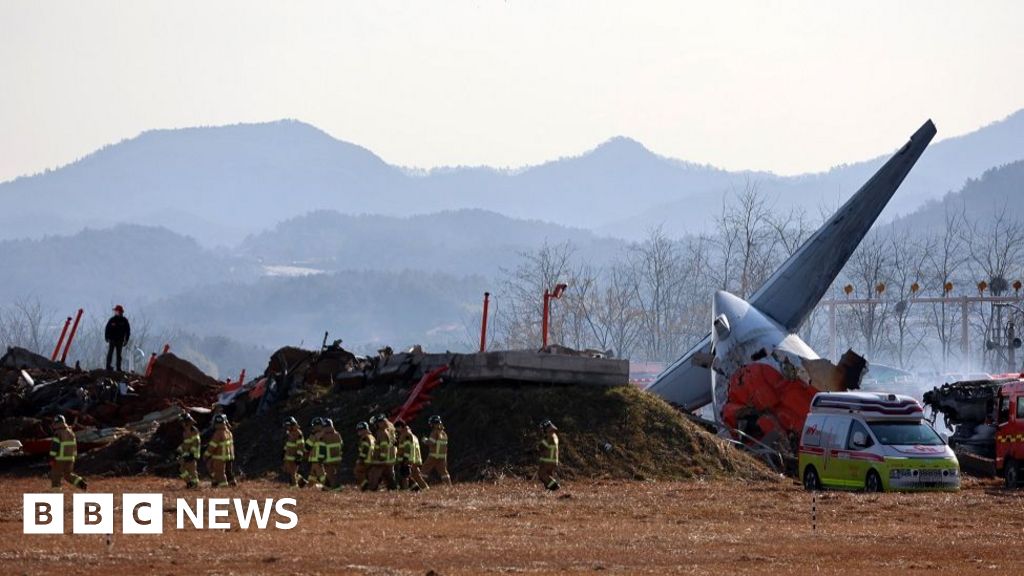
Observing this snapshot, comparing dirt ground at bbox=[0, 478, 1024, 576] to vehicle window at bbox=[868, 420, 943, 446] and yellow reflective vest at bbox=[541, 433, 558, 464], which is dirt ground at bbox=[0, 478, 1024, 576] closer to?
yellow reflective vest at bbox=[541, 433, 558, 464]

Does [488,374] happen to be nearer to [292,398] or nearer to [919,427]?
[292,398]

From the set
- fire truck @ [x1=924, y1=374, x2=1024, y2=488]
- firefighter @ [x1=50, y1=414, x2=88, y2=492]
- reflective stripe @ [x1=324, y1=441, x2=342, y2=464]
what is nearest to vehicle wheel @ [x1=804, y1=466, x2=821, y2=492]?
fire truck @ [x1=924, y1=374, x2=1024, y2=488]

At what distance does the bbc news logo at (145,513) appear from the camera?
25.5 metres

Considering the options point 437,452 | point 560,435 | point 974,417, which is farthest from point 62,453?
point 974,417

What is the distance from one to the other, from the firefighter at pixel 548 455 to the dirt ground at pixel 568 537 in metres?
1.07

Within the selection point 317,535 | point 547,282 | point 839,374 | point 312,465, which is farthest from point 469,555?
point 547,282

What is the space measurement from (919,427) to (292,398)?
16987mm

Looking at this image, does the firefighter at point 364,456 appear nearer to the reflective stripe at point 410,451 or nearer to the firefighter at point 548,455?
the reflective stripe at point 410,451

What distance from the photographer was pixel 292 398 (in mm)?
44000

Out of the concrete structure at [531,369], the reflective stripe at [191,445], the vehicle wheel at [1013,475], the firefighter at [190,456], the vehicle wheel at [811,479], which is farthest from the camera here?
the concrete structure at [531,369]

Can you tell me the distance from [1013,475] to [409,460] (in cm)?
1377

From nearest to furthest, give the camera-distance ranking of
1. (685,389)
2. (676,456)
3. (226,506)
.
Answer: (226,506) < (676,456) < (685,389)

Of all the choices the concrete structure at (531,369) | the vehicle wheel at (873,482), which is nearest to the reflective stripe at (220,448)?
the concrete structure at (531,369)

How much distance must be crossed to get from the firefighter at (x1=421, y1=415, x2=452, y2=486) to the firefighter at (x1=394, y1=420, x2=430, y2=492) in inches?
32.6
